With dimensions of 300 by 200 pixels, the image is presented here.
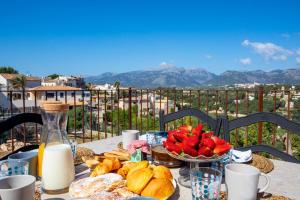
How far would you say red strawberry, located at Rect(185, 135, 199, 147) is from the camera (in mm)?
1012

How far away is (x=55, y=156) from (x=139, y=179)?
30 cm

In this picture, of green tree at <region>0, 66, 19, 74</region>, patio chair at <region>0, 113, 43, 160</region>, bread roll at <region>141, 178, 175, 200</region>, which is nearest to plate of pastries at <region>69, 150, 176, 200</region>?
bread roll at <region>141, 178, 175, 200</region>

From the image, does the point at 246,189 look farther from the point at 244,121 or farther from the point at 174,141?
the point at 244,121

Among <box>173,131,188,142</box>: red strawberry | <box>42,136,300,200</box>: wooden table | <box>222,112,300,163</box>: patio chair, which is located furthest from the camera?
<box>222,112,300,163</box>: patio chair

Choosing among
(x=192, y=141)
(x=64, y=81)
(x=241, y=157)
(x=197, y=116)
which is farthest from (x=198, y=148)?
(x=64, y=81)

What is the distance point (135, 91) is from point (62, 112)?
3.73 m

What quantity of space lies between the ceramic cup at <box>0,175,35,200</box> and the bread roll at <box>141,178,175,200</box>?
31 cm

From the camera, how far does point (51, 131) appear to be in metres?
0.99

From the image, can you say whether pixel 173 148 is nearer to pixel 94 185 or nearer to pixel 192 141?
pixel 192 141

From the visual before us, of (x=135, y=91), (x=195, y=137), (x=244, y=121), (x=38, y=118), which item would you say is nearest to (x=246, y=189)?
(x=195, y=137)

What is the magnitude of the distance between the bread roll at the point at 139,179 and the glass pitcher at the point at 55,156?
0.23 meters

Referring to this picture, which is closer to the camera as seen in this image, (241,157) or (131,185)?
(131,185)

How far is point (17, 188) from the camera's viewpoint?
27.0 inches

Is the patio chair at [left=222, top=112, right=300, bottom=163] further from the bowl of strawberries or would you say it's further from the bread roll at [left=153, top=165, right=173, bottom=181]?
the bread roll at [left=153, top=165, right=173, bottom=181]
